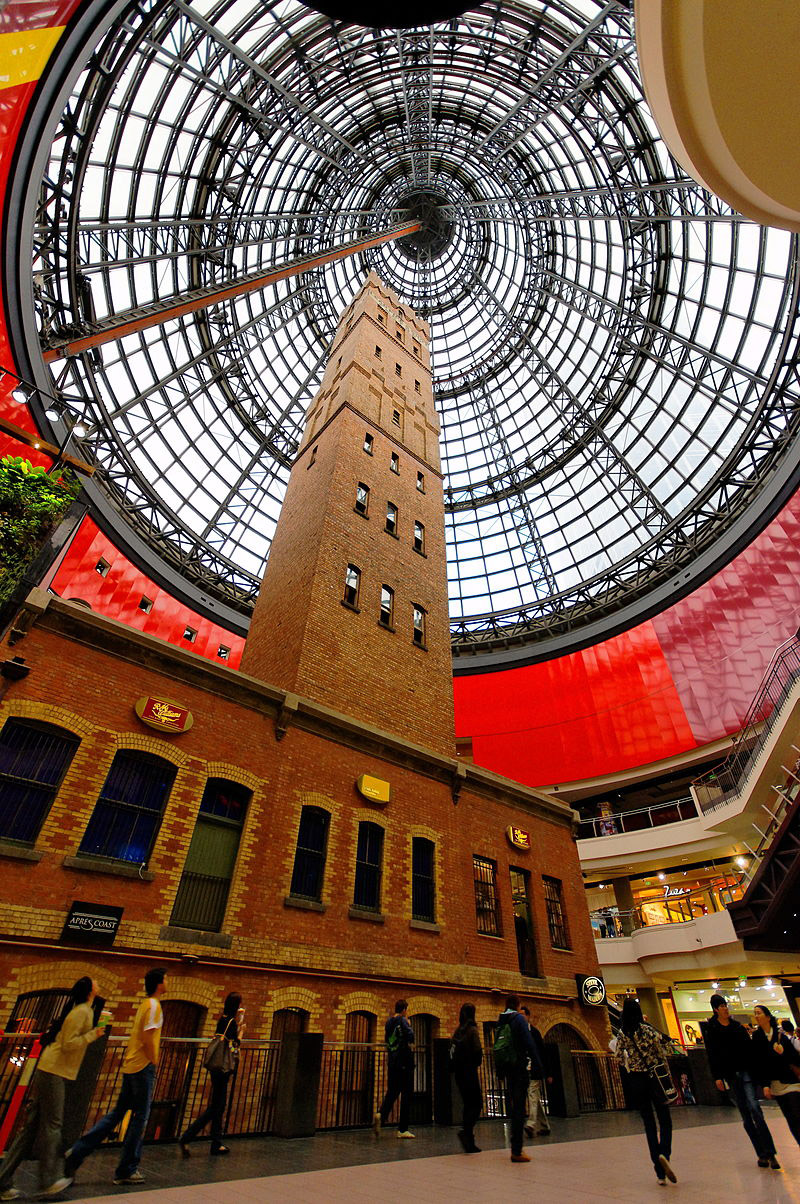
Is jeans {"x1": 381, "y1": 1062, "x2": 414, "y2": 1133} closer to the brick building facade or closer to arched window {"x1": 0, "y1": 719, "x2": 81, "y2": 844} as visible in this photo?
the brick building facade

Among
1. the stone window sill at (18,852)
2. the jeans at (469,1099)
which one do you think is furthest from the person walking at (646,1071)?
the stone window sill at (18,852)

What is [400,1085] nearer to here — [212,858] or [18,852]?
[212,858]

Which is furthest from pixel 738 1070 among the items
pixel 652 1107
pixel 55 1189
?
pixel 55 1189

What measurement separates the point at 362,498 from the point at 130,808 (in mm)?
13840

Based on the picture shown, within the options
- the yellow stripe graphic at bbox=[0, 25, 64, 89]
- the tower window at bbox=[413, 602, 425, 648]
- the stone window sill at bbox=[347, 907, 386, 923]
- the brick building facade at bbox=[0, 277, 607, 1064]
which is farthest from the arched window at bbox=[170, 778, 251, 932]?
the yellow stripe graphic at bbox=[0, 25, 64, 89]

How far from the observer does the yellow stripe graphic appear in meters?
12.3

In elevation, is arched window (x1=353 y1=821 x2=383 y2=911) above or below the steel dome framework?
below

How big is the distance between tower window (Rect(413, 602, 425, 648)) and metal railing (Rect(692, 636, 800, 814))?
13.0 metres

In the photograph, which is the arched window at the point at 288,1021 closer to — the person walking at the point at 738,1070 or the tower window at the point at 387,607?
the person walking at the point at 738,1070

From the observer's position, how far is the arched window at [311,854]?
1218cm

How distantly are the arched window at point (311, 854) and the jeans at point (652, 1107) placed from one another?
7417 mm

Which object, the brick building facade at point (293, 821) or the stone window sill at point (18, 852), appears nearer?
the stone window sill at point (18, 852)

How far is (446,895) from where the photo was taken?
14547mm

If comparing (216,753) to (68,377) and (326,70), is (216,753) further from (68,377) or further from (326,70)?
(326,70)
